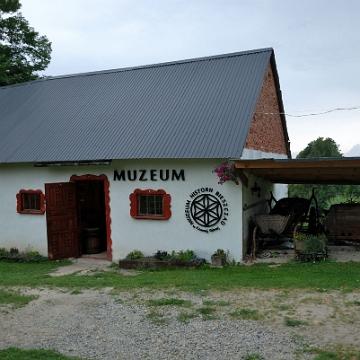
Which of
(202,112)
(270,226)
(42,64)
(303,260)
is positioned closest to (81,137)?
(202,112)

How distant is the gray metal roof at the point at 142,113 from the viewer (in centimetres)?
1131

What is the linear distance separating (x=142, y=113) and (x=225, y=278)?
20.4ft

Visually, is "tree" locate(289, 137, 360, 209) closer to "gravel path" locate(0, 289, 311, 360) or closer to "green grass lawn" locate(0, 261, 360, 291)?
"green grass lawn" locate(0, 261, 360, 291)

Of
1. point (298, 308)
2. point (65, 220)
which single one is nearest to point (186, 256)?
point (65, 220)

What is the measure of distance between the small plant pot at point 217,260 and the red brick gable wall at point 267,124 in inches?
122

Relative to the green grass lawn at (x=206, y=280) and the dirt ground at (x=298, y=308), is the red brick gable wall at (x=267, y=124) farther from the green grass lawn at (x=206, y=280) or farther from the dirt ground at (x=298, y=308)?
the dirt ground at (x=298, y=308)

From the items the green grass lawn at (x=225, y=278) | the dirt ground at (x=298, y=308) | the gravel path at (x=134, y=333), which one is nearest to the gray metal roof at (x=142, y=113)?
the green grass lawn at (x=225, y=278)

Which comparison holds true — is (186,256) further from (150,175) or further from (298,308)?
(298,308)

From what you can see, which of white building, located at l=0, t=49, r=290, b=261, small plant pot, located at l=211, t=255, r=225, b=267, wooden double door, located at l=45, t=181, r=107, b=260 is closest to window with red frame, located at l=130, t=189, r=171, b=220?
white building, located at l=0, t=49, r=290, b=261

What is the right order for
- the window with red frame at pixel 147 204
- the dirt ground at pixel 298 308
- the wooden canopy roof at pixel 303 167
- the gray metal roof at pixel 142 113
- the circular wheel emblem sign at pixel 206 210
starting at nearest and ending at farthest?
the dirt ground at pixel 298 308 → the wooden canopy roof at pixel 303 167 → the circular wheel emblem sign at pixel 206 210 → the gray metal roof at pixel 142 113 → the window with red frame at pixel 147 204

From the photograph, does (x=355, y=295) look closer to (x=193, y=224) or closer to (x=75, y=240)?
(x=193, y=224)

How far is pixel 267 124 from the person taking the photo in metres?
14.0

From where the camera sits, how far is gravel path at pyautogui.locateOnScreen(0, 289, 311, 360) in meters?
5.49

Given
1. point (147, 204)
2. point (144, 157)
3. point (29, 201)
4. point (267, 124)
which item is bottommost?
point (147, 204)
